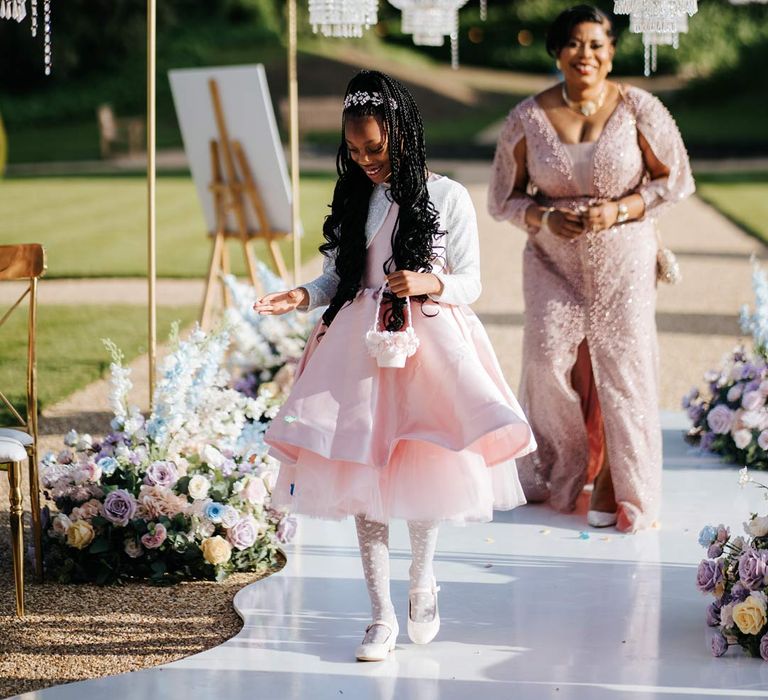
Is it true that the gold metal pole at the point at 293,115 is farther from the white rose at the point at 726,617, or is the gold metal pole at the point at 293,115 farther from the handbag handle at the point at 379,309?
the white rose at the point at 726,617

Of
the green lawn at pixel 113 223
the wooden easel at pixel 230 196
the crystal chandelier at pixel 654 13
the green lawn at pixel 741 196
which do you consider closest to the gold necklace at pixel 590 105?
the crystal chandelier at pixel 654 13

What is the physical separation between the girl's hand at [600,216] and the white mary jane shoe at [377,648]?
183 cm

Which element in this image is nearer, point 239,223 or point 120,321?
point 239,223

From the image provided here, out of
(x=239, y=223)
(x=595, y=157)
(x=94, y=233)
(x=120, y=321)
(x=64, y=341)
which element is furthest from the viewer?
(x=94, y=233)

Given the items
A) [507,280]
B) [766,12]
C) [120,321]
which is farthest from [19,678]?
[766,12]

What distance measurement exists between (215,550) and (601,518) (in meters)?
1.53

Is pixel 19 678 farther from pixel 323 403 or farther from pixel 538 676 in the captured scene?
pixel 538 676

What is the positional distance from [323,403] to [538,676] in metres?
0.97

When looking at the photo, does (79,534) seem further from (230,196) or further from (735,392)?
(230,196)

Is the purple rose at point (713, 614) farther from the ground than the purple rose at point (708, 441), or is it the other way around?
the purple rose at point (708, 441)

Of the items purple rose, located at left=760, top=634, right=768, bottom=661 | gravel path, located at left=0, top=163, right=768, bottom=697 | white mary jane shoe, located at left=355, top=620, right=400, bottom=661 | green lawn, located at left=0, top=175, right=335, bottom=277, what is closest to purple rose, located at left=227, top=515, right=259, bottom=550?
gravel path, located at left=0, top=163, right=768, bottom=697

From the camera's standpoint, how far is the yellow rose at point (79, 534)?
4.71 metres

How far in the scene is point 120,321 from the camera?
10547 millimetres

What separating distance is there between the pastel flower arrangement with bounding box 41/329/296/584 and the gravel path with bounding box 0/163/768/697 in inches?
4.4
